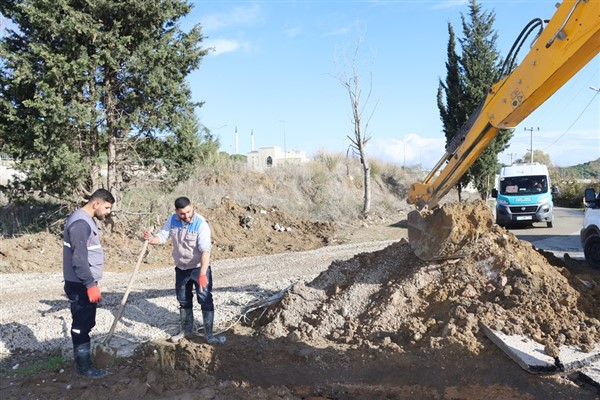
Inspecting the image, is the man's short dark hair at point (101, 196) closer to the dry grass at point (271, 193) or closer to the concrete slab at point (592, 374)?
the concrete slab at point (592, 374)

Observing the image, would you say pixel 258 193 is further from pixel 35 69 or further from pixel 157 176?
pixel 35 69

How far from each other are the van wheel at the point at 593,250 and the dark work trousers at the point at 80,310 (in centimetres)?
800

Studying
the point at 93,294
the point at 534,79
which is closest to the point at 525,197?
the point at 534,79

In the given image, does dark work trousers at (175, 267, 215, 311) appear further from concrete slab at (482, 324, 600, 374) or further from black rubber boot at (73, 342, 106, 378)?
concrete slab at (482, 324, 600, 374)

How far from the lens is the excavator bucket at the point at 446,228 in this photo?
6.46m

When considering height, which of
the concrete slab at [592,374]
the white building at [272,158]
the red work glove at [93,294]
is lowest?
the concrete slab at [592,374]

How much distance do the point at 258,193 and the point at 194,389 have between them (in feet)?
59.5

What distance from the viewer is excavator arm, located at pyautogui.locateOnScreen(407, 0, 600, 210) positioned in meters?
→ 4.81

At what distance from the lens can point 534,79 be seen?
5.39 meters

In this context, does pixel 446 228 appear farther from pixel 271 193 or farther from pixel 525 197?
pixel 271 193

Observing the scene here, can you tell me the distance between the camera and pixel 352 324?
595cm

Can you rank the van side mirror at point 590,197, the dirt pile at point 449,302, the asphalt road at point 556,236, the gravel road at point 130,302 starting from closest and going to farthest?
the dirt pile at point 449,302, the gravel road at point 130,302, the van side mirror at point 590,197, the asphalt road at point 556,236

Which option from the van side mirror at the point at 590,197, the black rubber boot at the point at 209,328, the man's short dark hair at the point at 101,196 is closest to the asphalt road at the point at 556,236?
the van side mirror at the point at 590,197

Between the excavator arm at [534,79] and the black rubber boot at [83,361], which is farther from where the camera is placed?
the black rubber boot at [83,361]
